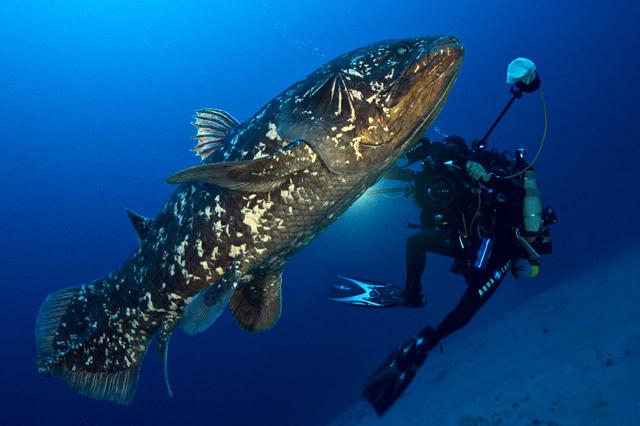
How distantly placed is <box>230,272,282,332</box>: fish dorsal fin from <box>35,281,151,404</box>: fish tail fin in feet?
2.98

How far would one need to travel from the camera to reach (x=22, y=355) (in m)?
39.8

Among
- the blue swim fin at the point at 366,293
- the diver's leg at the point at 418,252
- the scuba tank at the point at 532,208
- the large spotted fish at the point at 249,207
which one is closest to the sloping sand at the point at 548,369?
the scuba tank at the point at 532,208

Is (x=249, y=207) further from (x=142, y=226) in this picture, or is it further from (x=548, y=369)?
(x=548, y=369)

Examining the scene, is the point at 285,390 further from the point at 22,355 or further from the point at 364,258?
the point at 22,355

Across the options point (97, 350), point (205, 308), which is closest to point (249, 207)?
point (205, 308)

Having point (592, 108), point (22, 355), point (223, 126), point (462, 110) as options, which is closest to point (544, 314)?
point (223, 126)

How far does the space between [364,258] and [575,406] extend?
35.0 metres

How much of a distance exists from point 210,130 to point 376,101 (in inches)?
69.0

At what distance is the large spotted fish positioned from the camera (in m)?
2.53

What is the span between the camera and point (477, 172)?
16.1 ft

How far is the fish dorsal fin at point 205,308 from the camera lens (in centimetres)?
294

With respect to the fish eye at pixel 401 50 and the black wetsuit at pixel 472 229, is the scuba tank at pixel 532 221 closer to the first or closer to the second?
the black wetsuit at pixel 472 229

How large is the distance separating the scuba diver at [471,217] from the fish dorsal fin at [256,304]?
2.34m

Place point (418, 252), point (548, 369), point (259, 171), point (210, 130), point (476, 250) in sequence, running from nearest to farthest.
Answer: point (259, 171)
point (210, 130)
point (476, 250)
point (418, 252)
point (548, 369)
